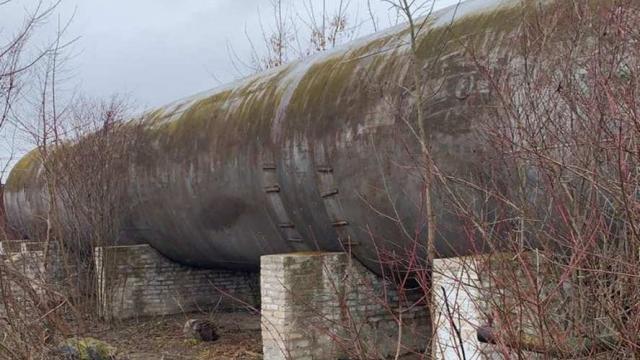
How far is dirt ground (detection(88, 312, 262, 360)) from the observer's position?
369 inches

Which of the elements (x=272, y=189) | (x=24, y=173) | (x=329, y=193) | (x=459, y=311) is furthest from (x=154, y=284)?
(x=459, y=311)

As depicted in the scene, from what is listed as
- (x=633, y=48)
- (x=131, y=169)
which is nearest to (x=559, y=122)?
(x=633, y=48)

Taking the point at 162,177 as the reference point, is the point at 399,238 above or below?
below

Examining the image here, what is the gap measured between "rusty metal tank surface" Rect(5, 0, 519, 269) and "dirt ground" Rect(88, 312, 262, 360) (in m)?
0.99

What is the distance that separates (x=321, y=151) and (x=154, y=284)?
19.6ft

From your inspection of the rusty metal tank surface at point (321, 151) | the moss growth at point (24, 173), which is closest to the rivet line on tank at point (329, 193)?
the rusty metal tank surface at point (321, 151)

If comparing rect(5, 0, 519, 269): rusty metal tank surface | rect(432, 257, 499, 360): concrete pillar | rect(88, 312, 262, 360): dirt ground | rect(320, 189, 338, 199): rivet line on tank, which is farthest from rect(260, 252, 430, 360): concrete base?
rect(432, 257, 499, 360): concrete pillar

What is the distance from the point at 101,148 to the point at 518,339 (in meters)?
10.5

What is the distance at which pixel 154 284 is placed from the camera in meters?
12.3

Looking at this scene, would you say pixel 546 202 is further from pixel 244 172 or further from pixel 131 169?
pixel 131 169

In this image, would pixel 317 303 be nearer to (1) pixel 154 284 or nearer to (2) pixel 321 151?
(2) pixel 321 151

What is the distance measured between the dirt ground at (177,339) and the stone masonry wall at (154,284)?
0.90 ft

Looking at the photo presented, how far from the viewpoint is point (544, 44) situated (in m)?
4.93

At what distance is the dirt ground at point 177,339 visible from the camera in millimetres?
9367
